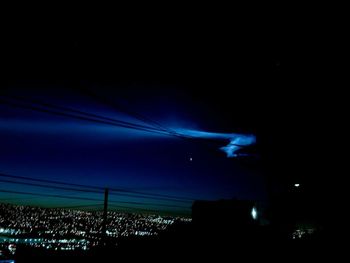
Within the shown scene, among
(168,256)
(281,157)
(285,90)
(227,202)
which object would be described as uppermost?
(285,90)

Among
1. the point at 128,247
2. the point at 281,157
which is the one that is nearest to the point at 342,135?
the point at 281,157

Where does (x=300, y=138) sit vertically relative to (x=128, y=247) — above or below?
above

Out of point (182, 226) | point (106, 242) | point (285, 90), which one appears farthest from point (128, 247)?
point (285, 90)

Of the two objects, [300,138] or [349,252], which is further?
[300,138]

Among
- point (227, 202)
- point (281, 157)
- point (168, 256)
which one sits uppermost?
point (281, 157)

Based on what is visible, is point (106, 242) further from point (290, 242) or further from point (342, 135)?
point (342, 135)

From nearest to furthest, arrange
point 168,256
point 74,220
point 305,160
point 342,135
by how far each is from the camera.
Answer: point 168,256 < point 342,135 < point 305,160 < point 74,220

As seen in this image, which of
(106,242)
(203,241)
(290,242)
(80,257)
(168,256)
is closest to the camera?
(80,257)

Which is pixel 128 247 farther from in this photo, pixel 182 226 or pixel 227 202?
pixel 227 202

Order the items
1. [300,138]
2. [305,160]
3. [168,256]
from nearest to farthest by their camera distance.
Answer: [168,256], [300,138], [305,160]
